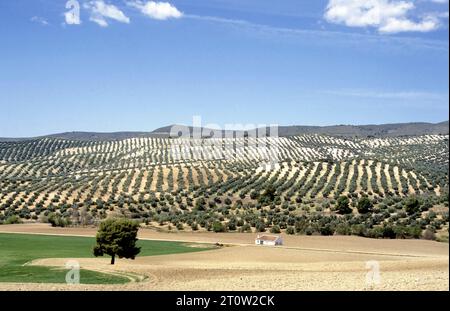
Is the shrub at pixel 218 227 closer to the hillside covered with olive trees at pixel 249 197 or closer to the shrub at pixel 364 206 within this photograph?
the hillside covered with olive trees at pixel 249 197

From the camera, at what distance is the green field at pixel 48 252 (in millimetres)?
30203

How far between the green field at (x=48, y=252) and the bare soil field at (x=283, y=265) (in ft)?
5.91

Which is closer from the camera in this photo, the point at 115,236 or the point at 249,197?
the point at 115,236

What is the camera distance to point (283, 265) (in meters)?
37.6

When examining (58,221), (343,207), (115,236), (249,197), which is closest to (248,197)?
(249,197)

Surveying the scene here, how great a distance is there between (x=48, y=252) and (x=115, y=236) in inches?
340

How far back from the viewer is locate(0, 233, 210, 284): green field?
30203 mm

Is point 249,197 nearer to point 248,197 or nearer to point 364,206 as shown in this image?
point 248,197

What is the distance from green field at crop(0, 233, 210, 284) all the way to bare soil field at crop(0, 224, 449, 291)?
180cm

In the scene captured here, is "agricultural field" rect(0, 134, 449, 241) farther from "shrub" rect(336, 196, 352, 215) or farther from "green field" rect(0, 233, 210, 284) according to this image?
"green field" rect(0, 233, 210, 284)

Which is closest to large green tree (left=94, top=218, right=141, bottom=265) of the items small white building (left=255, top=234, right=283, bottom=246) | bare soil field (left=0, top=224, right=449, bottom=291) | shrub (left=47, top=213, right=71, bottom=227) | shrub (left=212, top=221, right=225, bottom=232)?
bare soil field (left=0, top=224, right=449, bottom=291)

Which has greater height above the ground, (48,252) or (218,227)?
(218,227)

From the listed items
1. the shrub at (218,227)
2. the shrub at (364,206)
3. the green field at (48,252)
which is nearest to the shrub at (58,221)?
the green field at (48,252)
